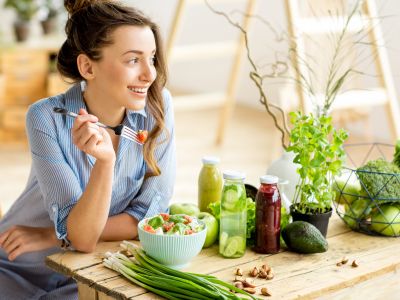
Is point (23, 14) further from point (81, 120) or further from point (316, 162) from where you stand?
point (316, 162)

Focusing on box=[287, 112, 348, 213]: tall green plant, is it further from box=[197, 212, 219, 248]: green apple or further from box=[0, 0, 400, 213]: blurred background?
box=[0, 0, 400, 213]: blurred background

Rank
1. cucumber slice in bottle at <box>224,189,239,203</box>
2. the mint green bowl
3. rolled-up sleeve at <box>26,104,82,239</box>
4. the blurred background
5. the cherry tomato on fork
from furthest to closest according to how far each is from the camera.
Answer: the blurred background < the cherry tomato on fork < rolled-up sleeve at <box>26,104,82,239</box> < cucumber slice in bottle at <box>224,189,239,203</box> < the mint green bowl

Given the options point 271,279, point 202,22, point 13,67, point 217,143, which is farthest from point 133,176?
point 202,22

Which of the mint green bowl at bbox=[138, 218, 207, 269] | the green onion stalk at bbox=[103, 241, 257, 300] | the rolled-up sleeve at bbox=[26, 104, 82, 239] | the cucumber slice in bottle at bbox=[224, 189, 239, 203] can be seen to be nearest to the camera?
the green onion stalk at bbox=[103, 241, 257, 300]

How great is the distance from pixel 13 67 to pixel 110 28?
368cm

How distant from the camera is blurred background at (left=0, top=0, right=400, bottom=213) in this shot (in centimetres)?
455

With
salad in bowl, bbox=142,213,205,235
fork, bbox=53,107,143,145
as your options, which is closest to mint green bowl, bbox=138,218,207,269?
salad in bowl, bbox=142,213,205,235

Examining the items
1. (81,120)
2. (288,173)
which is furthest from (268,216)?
(81,120)

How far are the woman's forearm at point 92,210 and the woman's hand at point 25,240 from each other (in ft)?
0.50

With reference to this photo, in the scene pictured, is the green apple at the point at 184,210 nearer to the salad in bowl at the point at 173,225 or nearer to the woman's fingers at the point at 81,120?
the salad in bowl at the point at 173,225

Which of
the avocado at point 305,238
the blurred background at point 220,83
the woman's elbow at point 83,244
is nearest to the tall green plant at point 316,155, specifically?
the avocado at point 305,238

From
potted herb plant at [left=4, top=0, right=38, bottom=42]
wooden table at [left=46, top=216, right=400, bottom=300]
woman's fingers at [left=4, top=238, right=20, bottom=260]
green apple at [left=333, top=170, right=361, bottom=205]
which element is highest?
potted herb plant at [left=4, top=0, right=38, bottom=42]

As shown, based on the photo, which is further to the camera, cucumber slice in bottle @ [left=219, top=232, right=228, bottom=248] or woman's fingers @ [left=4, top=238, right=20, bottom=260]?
woman's fingers @ [left=4, top=238, right=20, bottom=260]

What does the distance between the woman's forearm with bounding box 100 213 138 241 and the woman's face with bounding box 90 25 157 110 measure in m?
0.32
